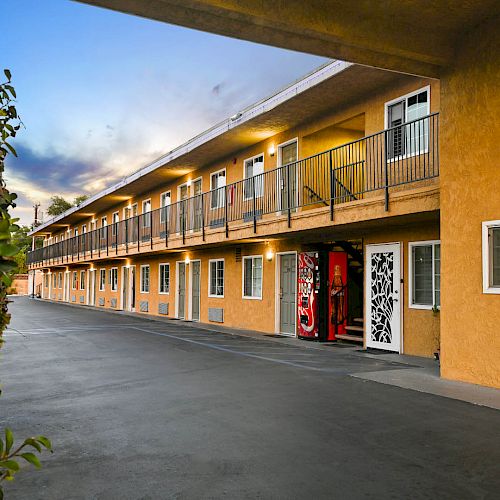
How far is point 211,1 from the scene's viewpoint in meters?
6.20

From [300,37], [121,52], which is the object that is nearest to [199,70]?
[121,52]

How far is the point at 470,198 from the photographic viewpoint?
26.8 ft

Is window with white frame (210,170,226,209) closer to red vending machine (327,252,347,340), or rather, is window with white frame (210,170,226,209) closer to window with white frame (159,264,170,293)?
window with white frame (159,264,170,293)

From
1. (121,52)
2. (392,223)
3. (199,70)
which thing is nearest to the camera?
(392,223)

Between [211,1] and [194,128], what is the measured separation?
34.2m

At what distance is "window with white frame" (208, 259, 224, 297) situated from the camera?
1945cm

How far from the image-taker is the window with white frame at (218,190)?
1897 cm

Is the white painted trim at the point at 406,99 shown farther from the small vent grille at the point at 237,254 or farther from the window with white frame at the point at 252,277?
the small vent grille at the point at 237,254

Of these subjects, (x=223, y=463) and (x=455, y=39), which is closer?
(x=223, y=463)

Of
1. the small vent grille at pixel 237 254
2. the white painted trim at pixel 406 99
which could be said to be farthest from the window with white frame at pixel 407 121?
the small vent grille at pixel 237 254

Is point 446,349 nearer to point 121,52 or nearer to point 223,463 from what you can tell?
point 223,463

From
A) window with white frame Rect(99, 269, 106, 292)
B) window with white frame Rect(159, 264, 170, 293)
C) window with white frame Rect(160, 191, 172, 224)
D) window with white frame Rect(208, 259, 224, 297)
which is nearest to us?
window with white frame Rect(208, 259, 224, 297)

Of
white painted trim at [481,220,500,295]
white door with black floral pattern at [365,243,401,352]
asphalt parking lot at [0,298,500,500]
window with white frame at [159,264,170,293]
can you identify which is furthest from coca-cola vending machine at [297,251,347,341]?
window with white frame at [159,264,170,293]

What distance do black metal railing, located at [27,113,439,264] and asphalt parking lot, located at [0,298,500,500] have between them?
4132 millimetres
